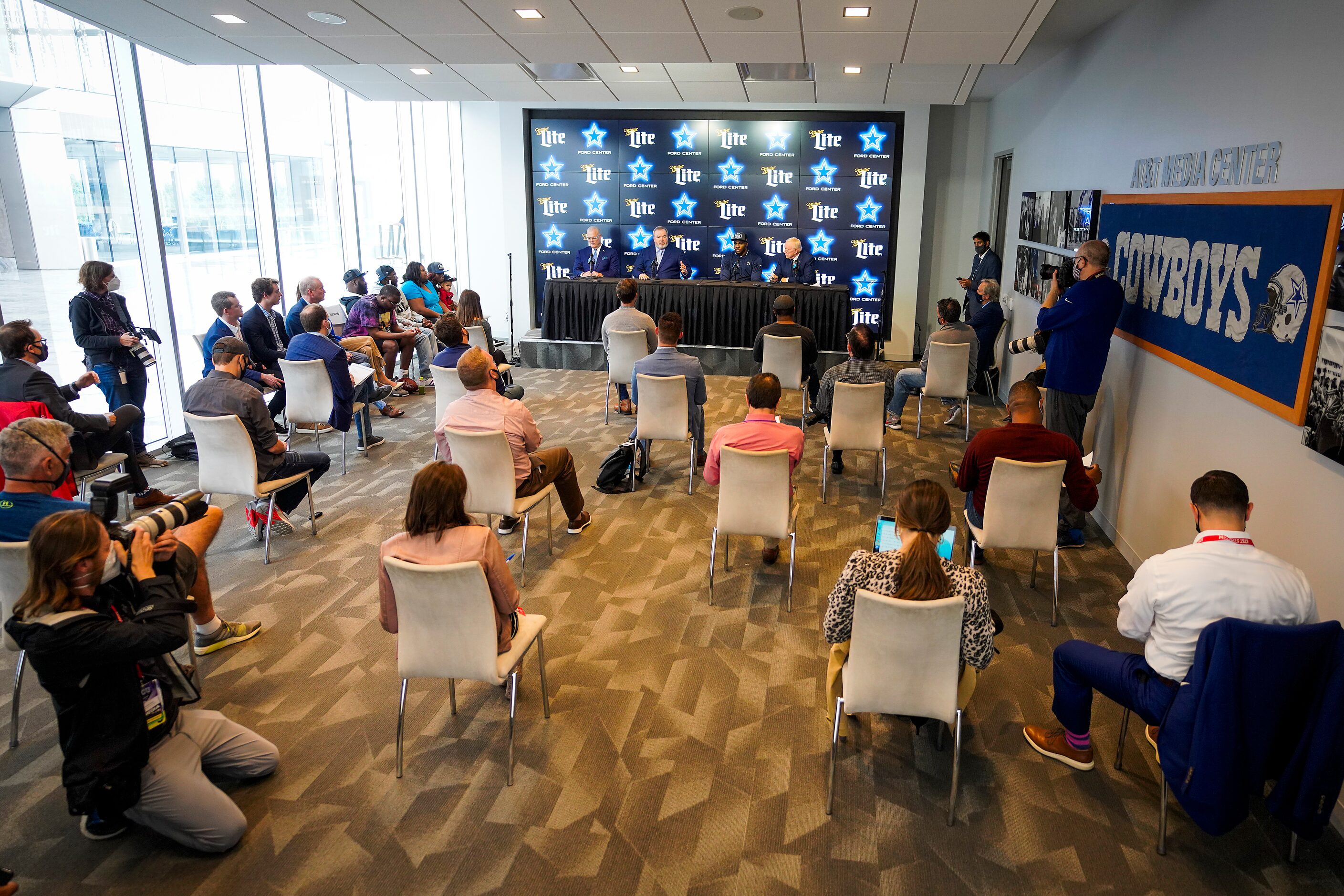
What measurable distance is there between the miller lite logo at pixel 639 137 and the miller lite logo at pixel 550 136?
94 centimetres

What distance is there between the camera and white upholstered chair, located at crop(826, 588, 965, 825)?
2.64 meters

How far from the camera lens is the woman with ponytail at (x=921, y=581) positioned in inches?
107

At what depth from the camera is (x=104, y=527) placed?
8.70 feet

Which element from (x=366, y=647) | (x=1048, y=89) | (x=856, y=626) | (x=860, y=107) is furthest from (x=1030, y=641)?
(x=860, y=107)

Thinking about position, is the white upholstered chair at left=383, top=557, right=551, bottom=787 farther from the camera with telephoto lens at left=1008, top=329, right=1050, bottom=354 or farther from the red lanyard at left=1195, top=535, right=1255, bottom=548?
the camera with telephoto lens at left=1008, top=329, right=1050, bottom=354

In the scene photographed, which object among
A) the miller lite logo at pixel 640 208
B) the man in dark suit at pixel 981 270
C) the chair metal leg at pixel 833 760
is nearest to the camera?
the chair metal leg at pixel 833 760

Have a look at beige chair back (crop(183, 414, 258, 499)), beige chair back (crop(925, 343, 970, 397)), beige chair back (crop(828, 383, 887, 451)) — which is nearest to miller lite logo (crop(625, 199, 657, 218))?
beige chair back (crop(925, 343, 970, 397))

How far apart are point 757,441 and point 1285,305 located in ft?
7.94

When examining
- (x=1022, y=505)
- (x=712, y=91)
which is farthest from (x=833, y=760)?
(x=712, y=91)

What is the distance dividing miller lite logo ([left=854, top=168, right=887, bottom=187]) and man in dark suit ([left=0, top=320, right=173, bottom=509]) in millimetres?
8985

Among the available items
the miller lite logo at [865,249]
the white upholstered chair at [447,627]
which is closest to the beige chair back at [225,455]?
the white upholstered chair at [447,627]

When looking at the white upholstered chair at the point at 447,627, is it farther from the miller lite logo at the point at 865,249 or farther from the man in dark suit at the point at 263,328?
the miller lite logo at the point at 865,249

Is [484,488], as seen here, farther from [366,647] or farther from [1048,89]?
[1048,89]

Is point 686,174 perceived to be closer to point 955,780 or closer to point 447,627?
point 447,627
